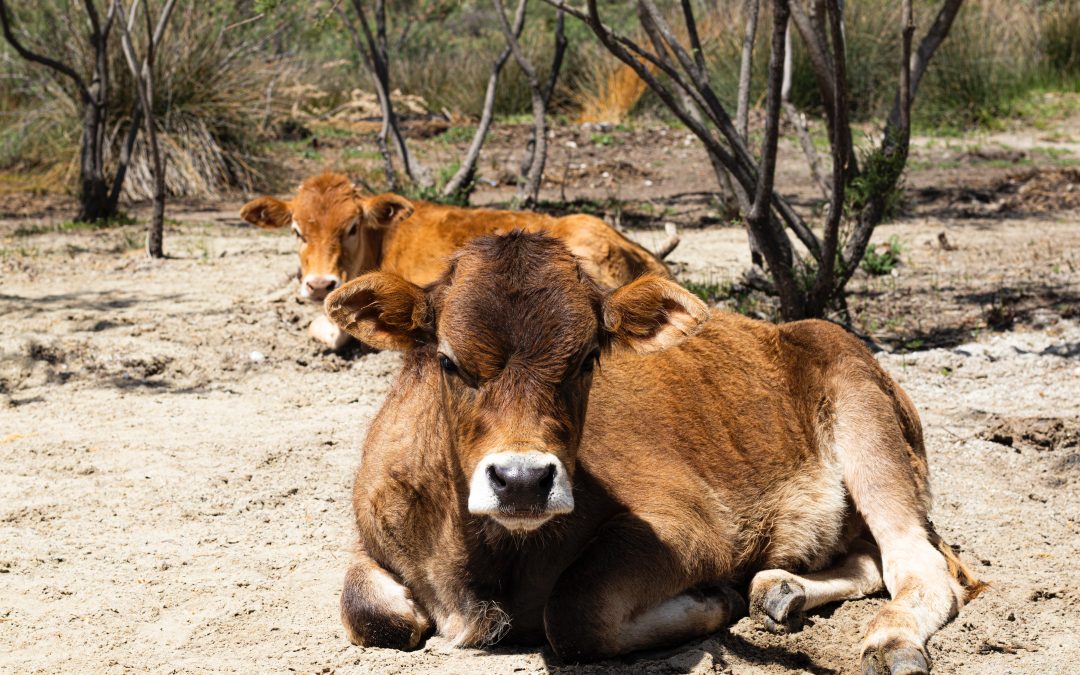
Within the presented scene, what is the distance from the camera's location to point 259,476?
612cm

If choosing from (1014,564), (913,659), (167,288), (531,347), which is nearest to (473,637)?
(531,347)

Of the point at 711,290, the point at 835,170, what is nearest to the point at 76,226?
the point at 711,290

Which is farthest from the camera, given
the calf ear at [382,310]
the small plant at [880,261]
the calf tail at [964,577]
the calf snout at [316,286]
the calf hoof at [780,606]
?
the small plant at [880,261]

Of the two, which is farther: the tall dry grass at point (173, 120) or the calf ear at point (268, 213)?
the tall dry grass at point (173, 120)

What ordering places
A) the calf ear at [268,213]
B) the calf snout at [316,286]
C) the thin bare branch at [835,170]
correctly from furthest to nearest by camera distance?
the calf ear at [268,213] < the calf snout at [316,286] < the thin bare branch at [835,170]

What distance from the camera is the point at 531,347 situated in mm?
3930

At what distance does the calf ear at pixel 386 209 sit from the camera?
387 inches

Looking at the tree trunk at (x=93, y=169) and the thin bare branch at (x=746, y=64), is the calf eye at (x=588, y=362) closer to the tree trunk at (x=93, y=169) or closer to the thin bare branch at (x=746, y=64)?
the thin bare branch at (x=746, y=64)

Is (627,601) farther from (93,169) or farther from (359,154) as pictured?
(359,154)

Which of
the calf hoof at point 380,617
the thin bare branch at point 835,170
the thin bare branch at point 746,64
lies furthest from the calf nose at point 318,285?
the calf hoof at point 380,617

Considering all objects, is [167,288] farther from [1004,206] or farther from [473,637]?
[1004,206]

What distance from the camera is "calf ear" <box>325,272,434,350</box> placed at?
416 cm

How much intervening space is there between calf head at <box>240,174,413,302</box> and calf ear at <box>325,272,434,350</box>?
465 cm

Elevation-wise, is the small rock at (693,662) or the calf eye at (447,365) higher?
the calf eye at (447,365)
